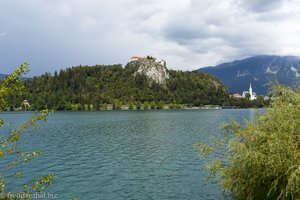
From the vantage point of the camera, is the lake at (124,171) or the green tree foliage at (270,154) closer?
the green tree foliage at (270,154)

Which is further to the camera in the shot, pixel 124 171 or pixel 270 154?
pixel 124 171

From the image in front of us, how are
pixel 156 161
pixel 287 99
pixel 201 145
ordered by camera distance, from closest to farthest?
pixel 287 99
pixel 201 145
pixel 156 161

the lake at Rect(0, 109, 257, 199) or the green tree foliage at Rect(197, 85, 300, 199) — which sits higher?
the green tree foliage at Rect(197, 85, 300, 199)

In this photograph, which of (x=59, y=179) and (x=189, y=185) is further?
(x=59, y=179)

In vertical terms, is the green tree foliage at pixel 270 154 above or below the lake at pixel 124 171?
above

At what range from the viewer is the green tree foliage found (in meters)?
20.8

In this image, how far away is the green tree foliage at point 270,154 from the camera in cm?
2084

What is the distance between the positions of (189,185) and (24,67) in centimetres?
2850

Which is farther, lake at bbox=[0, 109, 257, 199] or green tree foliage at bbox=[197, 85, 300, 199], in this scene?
lake at bbox=[0, 109, 257, 199]

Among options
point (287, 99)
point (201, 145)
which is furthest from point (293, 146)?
point (201, 145)

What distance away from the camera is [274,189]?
21594mm

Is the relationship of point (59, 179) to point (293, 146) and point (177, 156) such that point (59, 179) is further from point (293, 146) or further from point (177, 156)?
point (293, 146)

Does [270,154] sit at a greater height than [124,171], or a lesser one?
greater

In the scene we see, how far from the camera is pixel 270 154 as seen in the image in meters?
21.4
